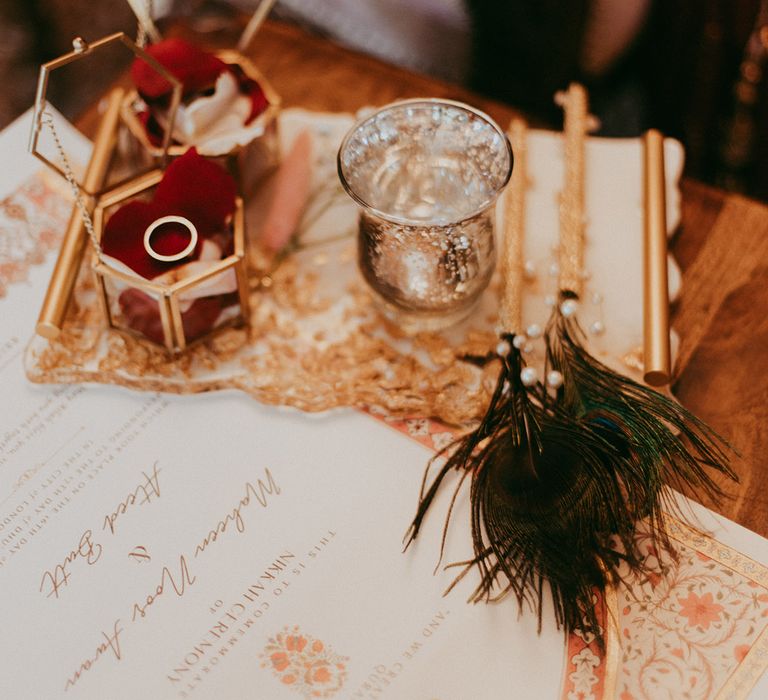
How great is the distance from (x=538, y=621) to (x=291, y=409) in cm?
23

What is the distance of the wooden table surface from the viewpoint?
0.63 meters

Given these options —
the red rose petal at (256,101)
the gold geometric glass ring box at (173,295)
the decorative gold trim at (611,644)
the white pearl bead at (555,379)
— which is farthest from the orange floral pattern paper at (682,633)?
the red rose petal at (256,101)

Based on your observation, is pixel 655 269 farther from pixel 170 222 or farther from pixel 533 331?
pixel 170 222

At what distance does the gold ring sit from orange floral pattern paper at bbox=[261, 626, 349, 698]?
0.83 feet

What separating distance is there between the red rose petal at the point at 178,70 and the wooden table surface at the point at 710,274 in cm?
18

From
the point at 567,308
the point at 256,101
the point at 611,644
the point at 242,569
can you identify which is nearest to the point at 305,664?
the point at 242,569

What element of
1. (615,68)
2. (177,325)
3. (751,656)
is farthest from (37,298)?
(615,68)

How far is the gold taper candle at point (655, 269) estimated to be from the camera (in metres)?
0.62

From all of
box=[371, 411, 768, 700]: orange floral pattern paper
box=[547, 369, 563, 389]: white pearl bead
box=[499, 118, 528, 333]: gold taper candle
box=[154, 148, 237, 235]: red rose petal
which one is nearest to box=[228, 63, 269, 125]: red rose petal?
box=[154, 148, 237, 235]: red rose petal

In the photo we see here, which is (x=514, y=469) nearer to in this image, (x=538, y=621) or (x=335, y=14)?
(x=538, y=621)

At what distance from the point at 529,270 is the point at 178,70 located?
31cm

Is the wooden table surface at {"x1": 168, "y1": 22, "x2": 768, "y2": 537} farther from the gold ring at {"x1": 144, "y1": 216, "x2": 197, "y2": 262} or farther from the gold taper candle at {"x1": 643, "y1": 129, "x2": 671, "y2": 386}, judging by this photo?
the gold ring at {"x1": 144, "y1": 216, "x2": 197, "y2": 262}

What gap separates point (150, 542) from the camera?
0.57 m

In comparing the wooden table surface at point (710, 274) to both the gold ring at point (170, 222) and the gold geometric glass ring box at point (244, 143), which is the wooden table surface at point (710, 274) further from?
the gold ring at point (170, 222)
